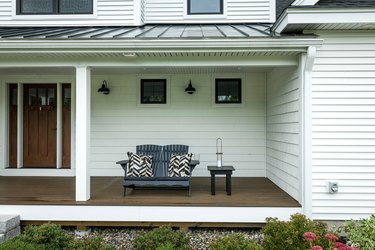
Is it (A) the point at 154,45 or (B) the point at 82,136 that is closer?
(A) the point at 154,45

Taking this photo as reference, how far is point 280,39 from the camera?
5.00 m

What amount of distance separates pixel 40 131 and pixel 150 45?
13.6 feet

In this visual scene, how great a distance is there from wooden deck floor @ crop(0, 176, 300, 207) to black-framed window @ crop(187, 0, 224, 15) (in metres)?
3.82

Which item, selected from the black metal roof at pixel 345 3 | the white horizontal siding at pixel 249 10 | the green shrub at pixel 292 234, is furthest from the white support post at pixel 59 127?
the black metal roof at pixel 345 3

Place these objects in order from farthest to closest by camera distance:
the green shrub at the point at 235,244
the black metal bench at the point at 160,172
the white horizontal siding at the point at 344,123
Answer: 1. the black metal bench at the point at 160,172
2. the white horizontal siding at the point at 344,123
3. the green shrub at the point at 235,244

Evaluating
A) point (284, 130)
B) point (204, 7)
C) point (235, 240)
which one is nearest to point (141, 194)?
point (235, 240)

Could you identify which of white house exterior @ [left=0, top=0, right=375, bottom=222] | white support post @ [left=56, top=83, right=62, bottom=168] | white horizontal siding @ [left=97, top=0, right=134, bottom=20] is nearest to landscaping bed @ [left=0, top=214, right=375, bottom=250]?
white house exterior @ [left=0, top=0, right=375, bottom=222]

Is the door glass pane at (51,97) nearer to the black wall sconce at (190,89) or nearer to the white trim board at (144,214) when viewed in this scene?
the black wall sconce at (190,89)

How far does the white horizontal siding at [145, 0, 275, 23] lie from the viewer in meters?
8.00

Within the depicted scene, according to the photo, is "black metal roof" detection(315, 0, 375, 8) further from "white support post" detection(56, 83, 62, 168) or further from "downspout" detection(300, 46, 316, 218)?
"white support post" detection(56, 83, 62, 168)

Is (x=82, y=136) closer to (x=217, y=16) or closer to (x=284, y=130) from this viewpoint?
(x=284, y=130)

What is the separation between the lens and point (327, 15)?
4.95 metres

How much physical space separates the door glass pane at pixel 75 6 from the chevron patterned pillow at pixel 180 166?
3994mm

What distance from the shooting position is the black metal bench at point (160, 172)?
5719mm
